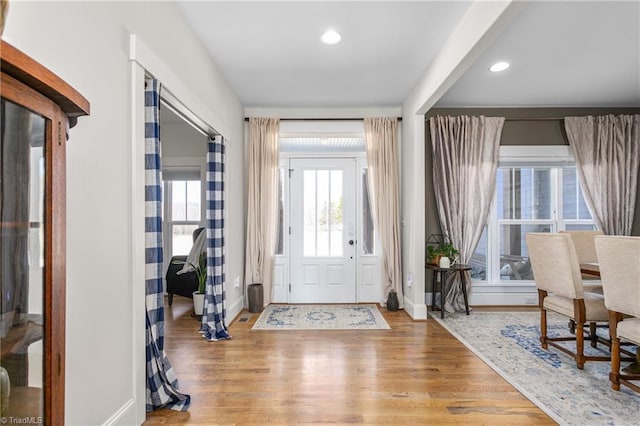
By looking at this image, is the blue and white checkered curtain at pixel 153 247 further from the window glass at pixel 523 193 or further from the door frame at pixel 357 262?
the window glass at pixel 523 193

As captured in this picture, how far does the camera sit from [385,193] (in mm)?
4355

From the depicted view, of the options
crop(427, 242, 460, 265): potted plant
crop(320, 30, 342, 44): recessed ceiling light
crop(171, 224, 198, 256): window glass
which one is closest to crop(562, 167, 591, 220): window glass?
crop(427, 242, 460, 265): potted plant

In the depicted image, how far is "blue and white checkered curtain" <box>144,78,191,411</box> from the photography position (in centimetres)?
200

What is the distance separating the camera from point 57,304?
34.3 inches

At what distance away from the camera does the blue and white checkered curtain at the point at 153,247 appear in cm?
200

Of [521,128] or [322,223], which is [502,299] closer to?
[521,128]

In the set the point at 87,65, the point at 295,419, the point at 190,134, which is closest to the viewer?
the point at 87,65

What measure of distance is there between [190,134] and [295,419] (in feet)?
14.7

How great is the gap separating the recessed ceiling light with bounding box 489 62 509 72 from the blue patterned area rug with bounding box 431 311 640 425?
Result: 269 centimetres

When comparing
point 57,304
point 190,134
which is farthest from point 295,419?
point 190,134

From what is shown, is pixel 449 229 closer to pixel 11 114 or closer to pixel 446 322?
pixel 446 322

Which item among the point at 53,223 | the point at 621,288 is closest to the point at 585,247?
the point at 621,288

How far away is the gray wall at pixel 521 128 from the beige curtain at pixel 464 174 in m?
0.13

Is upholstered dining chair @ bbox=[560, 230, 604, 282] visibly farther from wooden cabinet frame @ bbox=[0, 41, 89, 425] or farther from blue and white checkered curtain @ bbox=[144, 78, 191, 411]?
wooden cabinet frame @ bbox=[0, 41, 89, 425]
